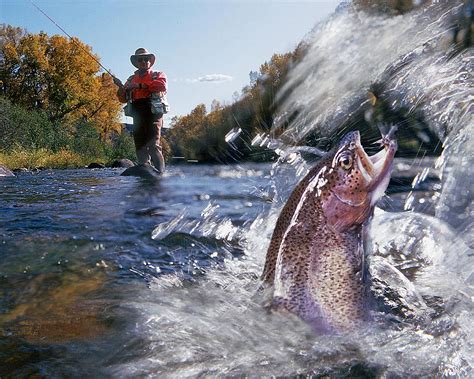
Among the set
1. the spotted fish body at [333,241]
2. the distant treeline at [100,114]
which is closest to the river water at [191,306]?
the spotted fish body at [333,241]

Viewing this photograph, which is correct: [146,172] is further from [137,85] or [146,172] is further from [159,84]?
[159,84]

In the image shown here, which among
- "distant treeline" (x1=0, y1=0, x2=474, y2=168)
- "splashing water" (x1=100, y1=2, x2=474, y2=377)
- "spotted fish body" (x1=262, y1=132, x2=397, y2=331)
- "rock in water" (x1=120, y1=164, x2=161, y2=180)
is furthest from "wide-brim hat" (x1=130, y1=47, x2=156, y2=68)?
"spotted fish body" (x1=262, y1=132, x2=397, y2=331)

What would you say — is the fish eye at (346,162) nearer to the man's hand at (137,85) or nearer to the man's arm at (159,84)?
the man's arm at (159,84)

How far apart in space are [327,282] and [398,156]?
11.6 meters

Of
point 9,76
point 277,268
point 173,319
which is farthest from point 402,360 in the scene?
point 9,76

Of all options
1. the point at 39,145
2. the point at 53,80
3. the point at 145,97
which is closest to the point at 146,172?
the point at 145,97

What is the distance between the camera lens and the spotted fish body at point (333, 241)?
7.81ft

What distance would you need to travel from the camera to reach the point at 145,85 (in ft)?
44.5

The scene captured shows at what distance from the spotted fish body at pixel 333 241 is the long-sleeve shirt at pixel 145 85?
11501mm

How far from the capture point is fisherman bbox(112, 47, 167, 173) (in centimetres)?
1349

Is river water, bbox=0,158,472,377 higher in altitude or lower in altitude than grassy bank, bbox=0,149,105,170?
lower

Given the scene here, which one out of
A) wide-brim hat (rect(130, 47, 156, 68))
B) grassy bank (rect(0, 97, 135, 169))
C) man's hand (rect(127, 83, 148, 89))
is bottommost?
grassy bank (rect(0, 97, 135, 169))

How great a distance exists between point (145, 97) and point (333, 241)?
12.2 m

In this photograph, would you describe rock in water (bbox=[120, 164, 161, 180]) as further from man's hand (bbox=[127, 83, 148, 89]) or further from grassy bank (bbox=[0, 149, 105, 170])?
grassy bank (bbox=[0, 149, 105, 170])
